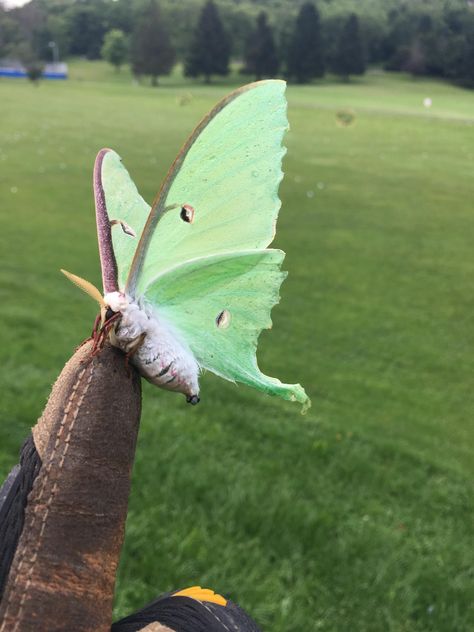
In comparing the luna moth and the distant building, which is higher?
the distant building

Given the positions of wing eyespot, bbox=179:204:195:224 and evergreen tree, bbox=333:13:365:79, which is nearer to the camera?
wing eyespot, bbox=179:204:195:224

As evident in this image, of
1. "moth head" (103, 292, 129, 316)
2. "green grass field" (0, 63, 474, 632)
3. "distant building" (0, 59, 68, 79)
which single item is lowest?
"green grass field" (0, 63, 474, 632)

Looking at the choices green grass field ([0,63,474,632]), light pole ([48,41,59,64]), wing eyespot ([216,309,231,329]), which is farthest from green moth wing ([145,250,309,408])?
light pole ([48,41,59,64])

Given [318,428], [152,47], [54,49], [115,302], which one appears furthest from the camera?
[54,49]

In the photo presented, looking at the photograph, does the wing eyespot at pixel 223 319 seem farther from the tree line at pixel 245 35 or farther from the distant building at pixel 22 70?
the distant building at pixel 22 70

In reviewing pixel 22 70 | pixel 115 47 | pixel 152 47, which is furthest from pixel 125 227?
pixel 22 70

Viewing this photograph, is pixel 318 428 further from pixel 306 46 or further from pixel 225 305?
pixel 306 46

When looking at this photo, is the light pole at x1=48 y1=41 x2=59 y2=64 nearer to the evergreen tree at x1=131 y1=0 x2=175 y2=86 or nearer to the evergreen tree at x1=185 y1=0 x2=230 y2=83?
the evergreen tree at x1=131 y1=0 x2=175 y2=86
